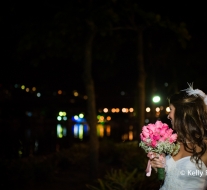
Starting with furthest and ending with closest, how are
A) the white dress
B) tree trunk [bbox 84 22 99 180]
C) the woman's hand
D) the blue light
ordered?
the blue light
tree trunk [bbox 84 22 99 180]
the woman's hand
the white dress

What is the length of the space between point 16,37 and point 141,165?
15.9ft

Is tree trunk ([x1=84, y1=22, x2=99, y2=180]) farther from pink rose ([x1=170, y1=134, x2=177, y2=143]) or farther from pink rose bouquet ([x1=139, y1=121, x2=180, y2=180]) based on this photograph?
pink rose ([x1=170, y1=134, x2=177, y2=143])

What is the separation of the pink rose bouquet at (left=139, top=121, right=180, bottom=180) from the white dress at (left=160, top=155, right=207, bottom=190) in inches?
4.6

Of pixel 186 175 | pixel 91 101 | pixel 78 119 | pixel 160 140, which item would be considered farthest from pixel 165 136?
pixel 78 119

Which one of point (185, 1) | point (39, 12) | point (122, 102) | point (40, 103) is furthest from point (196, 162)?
point (40, 103)

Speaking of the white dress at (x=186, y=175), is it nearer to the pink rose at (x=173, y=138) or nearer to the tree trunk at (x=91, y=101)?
the pink rose at (x=173, y=138)

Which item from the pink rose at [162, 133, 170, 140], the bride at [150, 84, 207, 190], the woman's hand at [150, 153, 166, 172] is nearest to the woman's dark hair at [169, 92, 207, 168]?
the bride at [150, 84, 207, 190]

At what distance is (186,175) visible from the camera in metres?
3.34

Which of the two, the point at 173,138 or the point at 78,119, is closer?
the point at 173,138

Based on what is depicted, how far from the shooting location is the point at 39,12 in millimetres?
10977

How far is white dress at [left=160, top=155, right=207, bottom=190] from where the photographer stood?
331 cm

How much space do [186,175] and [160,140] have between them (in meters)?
0.39

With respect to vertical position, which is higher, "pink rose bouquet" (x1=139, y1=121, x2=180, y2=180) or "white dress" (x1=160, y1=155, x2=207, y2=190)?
"pink rose bouquet" (x1=139, y1=121, x2=180, y2=180)

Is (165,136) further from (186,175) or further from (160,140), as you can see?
(186,175)
